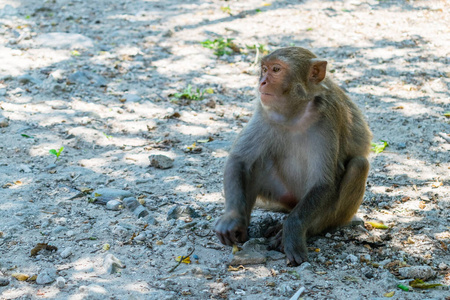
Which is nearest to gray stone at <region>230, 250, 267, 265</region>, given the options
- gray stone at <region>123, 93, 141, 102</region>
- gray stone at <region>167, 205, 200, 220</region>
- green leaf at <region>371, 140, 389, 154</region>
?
gray stone at <region>167, 205, 200, 220</region>

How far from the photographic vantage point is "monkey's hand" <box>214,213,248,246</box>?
3977 millimetres

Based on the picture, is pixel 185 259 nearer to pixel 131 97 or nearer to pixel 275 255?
pixel 275 255

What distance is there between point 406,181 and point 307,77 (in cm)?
178

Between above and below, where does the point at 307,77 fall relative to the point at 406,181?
above

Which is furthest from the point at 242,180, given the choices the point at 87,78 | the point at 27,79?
the point at 27,79

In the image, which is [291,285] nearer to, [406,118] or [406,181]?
[406,181]

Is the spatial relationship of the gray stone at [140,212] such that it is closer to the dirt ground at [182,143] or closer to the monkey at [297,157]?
the dirt ground at [182,143]

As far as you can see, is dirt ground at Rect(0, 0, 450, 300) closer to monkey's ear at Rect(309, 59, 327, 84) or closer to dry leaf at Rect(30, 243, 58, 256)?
dry leaf at Rect(30, 243, 58, 256)

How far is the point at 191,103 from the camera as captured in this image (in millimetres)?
7117

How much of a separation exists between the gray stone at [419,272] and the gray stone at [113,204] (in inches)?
87.9

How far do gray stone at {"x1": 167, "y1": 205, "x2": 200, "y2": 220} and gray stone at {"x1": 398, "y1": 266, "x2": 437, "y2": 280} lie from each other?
1.67 metres

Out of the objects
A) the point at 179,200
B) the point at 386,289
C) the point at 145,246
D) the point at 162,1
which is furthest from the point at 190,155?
the point at 162,1

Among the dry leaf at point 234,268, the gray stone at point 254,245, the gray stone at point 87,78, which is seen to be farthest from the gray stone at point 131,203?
the gray stone at point 87,78

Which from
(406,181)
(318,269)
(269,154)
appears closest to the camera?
(318,269)
